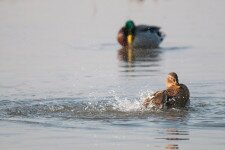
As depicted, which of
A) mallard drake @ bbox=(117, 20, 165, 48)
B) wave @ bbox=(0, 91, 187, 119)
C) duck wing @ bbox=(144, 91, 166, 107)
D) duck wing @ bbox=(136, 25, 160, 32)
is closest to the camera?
wave @ bbox=(0, 91, 187, 119)

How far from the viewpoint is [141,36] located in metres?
22.9

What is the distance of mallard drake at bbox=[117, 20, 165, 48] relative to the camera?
22.3m

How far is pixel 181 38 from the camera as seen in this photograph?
72.9 ft

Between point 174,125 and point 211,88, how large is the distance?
3.35 m

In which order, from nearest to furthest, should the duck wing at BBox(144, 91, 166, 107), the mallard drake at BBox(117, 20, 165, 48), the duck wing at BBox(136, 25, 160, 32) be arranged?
the duck wing at BBox(144, 91, 166, 107)
the mallard drake at BBox(117, 20, 165, 48)
the duck wing at BBox(136, 25, 160, 32)

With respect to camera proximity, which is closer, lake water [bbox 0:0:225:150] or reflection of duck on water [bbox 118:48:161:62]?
lake water [bbox 0:0:225:150]

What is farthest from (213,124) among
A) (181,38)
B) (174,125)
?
(181,38)

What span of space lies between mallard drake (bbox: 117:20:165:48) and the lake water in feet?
0.92

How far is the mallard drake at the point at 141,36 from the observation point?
22.3 m

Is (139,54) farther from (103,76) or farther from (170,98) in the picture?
(170,98)

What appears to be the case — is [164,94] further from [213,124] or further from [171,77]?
[213,124]

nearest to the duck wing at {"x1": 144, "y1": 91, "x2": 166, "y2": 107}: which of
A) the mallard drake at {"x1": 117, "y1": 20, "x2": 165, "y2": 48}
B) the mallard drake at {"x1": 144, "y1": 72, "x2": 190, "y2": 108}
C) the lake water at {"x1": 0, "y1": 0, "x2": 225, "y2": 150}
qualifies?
the mallard drake at {"x1": 144, "y1": 72, "x2": 190, "y2": 108}

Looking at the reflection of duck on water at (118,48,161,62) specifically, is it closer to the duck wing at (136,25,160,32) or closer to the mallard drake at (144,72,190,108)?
the duck wing at (136,25,160,32)

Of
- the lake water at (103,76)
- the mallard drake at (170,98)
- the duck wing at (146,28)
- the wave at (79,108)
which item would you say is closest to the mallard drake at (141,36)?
the duck wing at (146,28)
